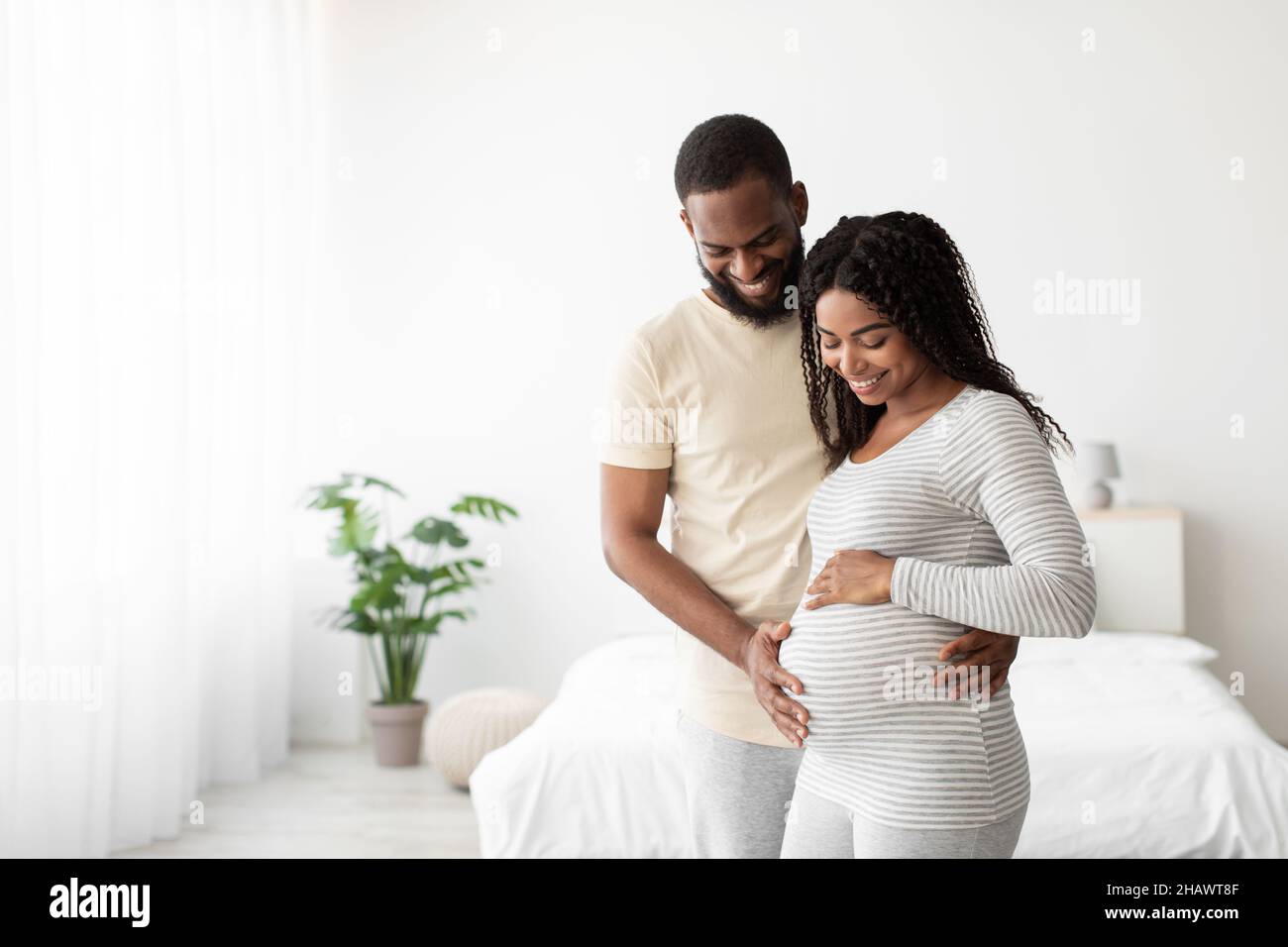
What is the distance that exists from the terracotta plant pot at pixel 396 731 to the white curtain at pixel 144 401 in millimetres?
358

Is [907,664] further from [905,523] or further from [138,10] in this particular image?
[138,10]

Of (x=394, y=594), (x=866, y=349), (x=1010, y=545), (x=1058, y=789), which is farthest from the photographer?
(x=394, y=594)

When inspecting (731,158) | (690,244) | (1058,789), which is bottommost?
(1058,789)

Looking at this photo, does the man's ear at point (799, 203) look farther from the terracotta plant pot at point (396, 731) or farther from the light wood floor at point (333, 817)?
the terracotta plant pot at point (396, 731)

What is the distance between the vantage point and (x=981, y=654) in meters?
1.17

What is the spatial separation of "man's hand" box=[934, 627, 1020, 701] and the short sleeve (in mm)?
436

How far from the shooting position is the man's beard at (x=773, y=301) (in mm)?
1398

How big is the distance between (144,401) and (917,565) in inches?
105

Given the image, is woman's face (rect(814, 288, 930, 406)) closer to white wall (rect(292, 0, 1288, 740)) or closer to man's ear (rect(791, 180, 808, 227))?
man's ear (rect(791, 180, 808, 227))

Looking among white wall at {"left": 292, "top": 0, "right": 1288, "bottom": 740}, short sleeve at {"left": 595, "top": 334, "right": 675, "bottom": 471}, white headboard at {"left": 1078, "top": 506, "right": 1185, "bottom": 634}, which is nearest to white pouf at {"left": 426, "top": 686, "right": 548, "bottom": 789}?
white wall at {"left": 292, "top": 0, "right": 1288, "bottom": 740}

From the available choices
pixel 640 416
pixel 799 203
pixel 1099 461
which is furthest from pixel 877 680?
pixel 1099 461

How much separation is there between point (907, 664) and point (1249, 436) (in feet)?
10.9

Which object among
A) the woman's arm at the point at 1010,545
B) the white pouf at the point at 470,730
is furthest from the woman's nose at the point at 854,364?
the white pouf at the point at 470,730

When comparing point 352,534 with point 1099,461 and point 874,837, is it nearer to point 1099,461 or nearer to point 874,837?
point 1099,461
